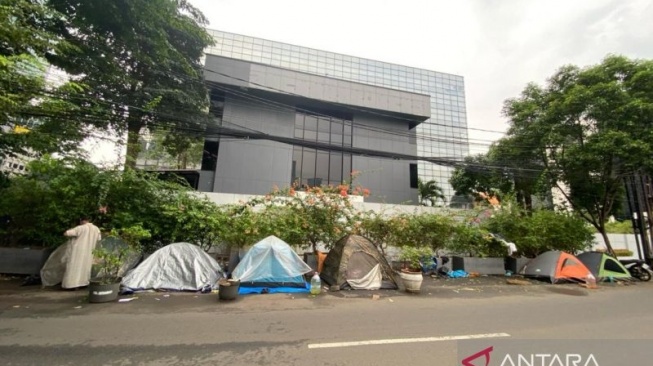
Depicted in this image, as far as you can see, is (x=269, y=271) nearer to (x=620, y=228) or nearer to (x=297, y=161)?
(x=297, y=161)

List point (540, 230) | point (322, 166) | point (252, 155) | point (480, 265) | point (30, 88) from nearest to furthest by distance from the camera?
point (30, 88), point (480, 265), point (540, 230), point (252, 155), point (322, 166)

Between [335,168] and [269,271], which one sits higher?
[335,168]

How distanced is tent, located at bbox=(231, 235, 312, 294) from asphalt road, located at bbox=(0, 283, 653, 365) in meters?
0.67

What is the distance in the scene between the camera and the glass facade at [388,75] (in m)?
34.7

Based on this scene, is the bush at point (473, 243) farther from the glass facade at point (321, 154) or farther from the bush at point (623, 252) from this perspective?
the bush at point (623, 252)

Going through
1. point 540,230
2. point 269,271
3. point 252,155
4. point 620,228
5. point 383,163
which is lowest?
point 269,271

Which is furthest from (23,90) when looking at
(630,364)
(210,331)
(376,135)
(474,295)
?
(376,135)

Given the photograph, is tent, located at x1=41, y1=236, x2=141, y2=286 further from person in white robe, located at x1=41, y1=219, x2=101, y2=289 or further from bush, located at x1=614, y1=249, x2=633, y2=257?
bush, located at x1=614, y1=249, x2=633, y2=257

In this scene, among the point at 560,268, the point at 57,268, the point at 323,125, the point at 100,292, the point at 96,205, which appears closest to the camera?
the point at 100,292

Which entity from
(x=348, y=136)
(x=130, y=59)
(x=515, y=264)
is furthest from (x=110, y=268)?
(x=348, y=136)

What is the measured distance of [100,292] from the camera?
587 centimetres

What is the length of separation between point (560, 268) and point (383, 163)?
1349cm

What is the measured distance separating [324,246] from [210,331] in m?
6.78

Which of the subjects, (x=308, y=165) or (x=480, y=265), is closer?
(x=480, y=265)
